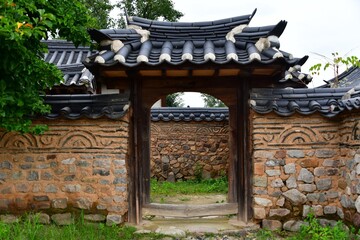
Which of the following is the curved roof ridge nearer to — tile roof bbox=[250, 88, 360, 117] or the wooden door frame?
the wooden door frame

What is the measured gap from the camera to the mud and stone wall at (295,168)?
5914 millimetres

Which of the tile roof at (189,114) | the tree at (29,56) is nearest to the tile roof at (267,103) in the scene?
the tree at (29,56)

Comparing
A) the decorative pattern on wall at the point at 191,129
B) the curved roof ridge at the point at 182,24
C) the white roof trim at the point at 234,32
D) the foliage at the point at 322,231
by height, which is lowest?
the foliage at the point at 322,231

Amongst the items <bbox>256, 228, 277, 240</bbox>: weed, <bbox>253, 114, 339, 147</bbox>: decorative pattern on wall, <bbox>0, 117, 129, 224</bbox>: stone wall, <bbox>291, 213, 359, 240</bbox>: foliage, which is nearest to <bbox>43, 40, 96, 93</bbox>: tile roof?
<bbox>0, 117, 129, 224</bbox>: stone wall

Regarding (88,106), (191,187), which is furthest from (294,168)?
(191,187)

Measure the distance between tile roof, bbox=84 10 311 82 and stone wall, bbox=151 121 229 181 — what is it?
6.50 meters

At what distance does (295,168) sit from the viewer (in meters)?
5.94

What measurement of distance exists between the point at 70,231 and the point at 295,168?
3.67m

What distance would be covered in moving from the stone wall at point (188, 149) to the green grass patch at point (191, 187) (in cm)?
42

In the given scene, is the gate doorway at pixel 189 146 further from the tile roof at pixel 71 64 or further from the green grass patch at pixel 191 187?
the tile roof at pixel 71 64

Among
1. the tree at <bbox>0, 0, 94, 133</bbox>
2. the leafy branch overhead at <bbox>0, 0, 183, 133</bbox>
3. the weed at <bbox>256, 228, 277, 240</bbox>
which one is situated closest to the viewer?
the leafy branch overhead at <bbox>0, 0, 183, 133</bbox>

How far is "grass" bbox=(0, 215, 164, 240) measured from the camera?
16.7 feet

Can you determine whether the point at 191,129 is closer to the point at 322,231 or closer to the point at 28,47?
the point at 322,231

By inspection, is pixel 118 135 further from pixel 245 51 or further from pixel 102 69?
pixel 245 51
